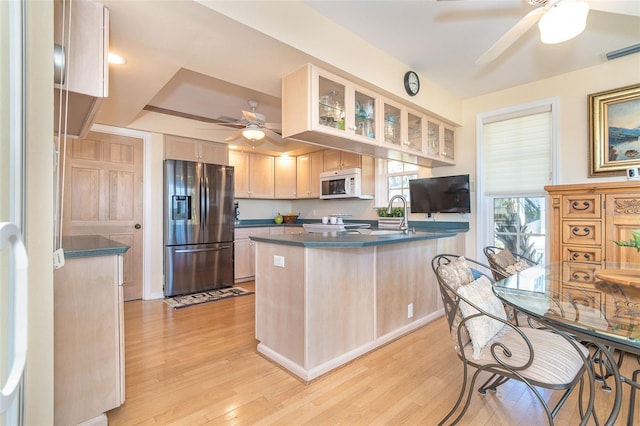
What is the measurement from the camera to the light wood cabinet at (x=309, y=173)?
207 inches

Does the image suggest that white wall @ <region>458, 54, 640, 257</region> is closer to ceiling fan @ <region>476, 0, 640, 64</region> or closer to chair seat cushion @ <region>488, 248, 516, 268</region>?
chair seat cushion @ <region>488, 248, 516, 268</region>

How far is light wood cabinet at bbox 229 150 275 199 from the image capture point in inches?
202

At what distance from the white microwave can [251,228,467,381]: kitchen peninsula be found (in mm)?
1787

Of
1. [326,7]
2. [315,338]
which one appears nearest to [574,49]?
[326,7]

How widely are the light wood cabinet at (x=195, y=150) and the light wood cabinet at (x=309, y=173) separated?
1.42 m

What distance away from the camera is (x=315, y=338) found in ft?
6.91

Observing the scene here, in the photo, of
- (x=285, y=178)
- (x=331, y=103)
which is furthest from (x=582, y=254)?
(x=285, y=178)

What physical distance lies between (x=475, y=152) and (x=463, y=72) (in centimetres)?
104

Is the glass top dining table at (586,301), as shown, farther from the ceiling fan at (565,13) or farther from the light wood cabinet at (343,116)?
the light wood cabinet at (343,116)

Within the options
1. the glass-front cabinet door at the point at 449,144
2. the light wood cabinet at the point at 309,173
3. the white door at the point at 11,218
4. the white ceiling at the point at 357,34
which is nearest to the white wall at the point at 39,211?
the white door at the point at 11,218

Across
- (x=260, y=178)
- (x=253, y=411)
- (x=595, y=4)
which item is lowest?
(x=253, y=411)

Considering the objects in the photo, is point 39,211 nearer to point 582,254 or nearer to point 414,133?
point 414,133

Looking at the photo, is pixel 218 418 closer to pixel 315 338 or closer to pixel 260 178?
pixel 315 338

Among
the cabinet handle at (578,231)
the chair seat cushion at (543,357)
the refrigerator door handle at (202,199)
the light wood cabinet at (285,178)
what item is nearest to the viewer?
the chair seat cushion at (543,357)
